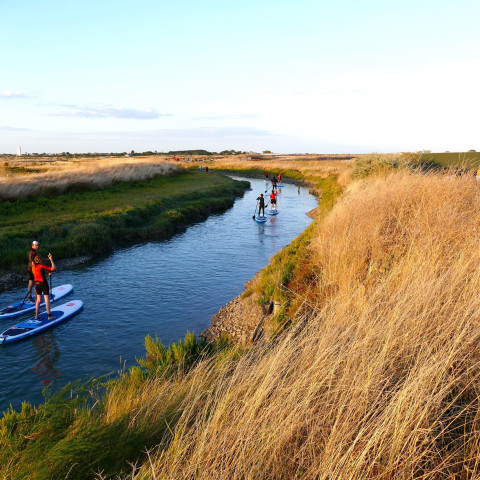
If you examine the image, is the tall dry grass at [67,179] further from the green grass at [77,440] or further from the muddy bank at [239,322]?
the green grass at [77,440]

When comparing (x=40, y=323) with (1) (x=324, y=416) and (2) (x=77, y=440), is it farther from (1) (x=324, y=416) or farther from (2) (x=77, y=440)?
(1) (x=324, y=416)

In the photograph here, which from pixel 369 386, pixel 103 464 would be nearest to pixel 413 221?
pixel 369 386

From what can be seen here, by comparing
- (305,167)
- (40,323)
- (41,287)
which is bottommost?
(40,323)

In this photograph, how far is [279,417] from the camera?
377 centimetres

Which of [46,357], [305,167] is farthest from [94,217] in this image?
[305,167]

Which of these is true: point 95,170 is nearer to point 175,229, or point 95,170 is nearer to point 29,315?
point 175,229

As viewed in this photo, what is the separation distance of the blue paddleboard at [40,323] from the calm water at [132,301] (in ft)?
0.74

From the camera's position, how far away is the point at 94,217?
25.8m

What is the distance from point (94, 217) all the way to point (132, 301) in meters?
12.8

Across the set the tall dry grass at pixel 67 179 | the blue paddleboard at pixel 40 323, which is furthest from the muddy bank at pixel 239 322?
the tall dry grass at pixel 67 179

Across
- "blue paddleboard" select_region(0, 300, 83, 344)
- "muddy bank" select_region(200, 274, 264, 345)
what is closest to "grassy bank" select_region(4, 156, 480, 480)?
"muddy bank" select_region(200, 274, 264, 345)

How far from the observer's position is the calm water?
1049 cm

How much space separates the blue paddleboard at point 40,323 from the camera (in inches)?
466

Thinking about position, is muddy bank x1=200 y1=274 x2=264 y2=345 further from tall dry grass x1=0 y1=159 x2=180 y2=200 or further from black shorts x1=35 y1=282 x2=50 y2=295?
tall dry grass x1=0 y1=159 x2=180 y2=200
